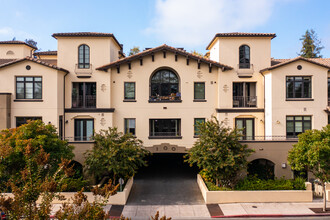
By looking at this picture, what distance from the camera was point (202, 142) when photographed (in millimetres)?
20609

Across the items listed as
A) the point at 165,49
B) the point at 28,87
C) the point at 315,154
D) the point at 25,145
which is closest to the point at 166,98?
the point at 165,49

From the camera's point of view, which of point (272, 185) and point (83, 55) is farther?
point (83, 55)

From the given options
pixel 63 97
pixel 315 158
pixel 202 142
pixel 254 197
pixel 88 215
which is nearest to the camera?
pixel 88 215

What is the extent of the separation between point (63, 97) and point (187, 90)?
11412 millimetres

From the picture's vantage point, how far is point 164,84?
25703 millimetres

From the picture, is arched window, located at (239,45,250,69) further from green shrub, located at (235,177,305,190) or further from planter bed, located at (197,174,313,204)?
planter bed, located at (197,174,313,204)

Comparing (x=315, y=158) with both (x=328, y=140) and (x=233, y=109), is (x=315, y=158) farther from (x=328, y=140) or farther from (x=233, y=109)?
(x=233, y=109)

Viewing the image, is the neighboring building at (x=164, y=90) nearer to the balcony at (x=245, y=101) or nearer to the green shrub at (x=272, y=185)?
the balcony at (x=245, y=101)

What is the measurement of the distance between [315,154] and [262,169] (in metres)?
6.37

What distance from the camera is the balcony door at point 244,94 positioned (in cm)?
2569

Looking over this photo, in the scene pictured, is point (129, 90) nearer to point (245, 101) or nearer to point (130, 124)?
point (130, 124)

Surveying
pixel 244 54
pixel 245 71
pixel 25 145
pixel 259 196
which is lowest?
pixel 259 196

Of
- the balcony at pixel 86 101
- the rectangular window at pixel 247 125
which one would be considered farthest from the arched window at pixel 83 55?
the rectangular window at pixel 247 125

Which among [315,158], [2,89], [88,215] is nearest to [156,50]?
[2,89]
